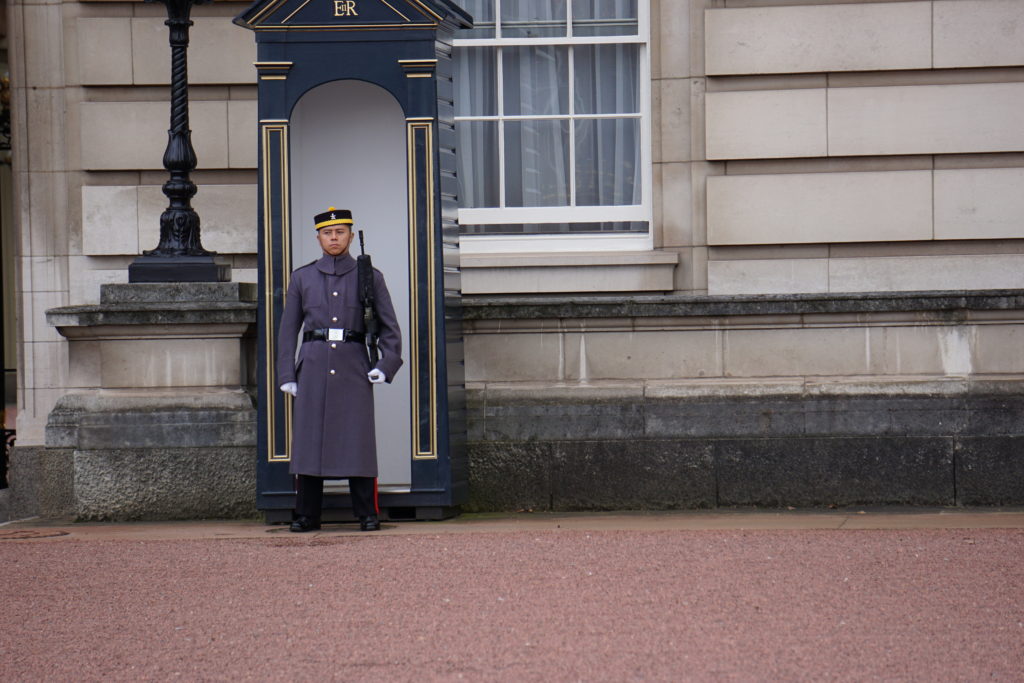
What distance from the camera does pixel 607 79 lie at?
385 inches

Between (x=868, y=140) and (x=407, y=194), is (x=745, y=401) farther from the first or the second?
(x=407, y=194)

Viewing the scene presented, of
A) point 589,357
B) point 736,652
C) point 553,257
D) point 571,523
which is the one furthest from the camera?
point 553,257

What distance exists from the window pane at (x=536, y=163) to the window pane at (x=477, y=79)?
20 centimetres

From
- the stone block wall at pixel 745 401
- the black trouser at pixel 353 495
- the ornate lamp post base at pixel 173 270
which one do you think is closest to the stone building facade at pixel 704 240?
the stone block wall at pixel 745 401

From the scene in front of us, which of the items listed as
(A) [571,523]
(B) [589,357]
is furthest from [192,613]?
(B) [589,357]

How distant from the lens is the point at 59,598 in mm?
6289

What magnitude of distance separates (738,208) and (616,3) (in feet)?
4.93

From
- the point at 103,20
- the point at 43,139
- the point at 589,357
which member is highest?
the point at 103,20

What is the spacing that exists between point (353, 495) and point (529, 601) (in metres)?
2.26

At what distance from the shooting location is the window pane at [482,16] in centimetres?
979

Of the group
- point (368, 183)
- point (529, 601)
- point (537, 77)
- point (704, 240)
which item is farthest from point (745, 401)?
point (529, 601)

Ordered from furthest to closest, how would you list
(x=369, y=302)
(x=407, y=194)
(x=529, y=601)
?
(x=407, y=194)
(x=369, y=302)
(x=529, y=601)

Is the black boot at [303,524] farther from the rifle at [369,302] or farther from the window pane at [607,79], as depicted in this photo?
the window pane at [607,79]

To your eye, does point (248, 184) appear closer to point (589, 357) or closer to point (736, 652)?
point (589, 357)
